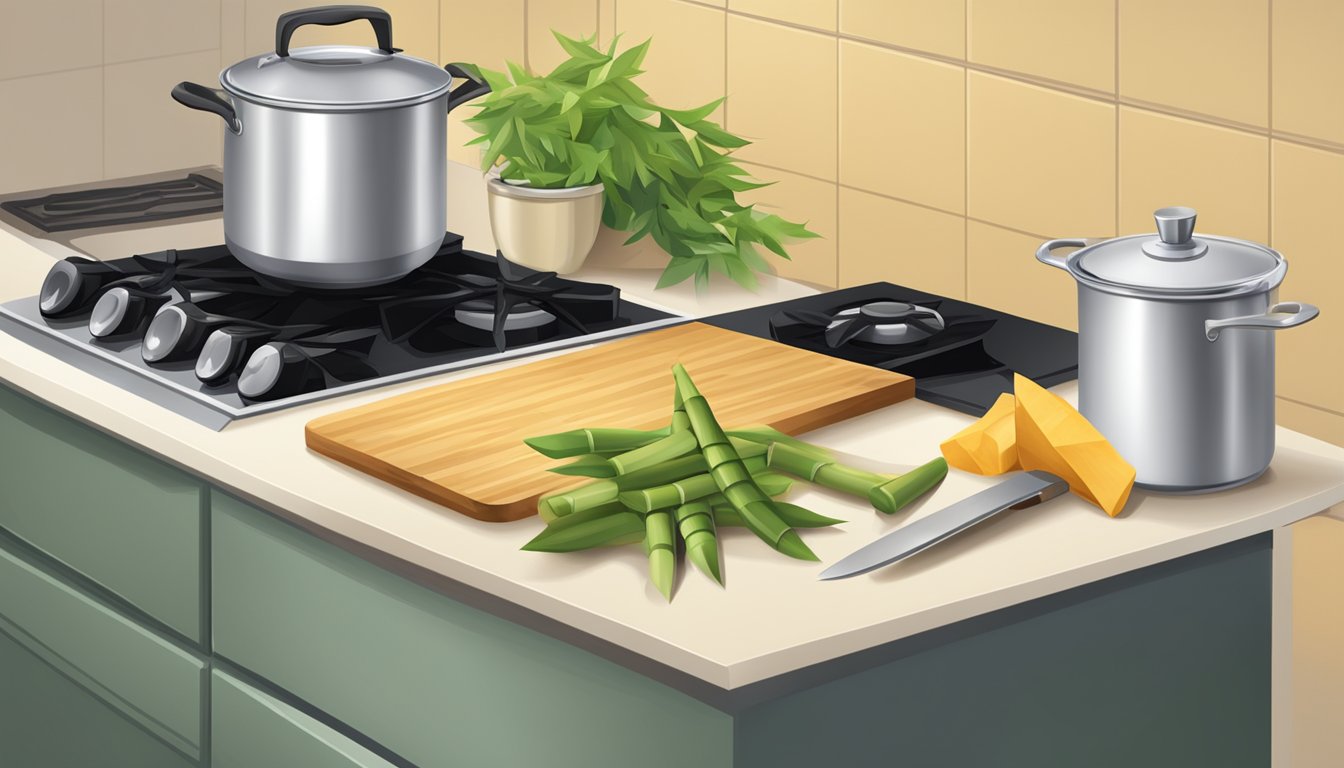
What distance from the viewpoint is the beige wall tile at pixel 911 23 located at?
7.39ft

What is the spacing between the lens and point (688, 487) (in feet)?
5.13

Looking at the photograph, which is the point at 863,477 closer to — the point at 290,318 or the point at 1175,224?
the point at 1175,224

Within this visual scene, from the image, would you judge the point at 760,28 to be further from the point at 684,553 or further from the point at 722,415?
the point at 684,553

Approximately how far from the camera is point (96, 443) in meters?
1.94

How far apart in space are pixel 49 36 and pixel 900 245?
140 cm

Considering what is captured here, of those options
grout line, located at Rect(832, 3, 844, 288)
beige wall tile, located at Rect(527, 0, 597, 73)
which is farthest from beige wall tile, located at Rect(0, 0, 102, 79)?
grout line, located at Rect(832, 3, 844, 288)

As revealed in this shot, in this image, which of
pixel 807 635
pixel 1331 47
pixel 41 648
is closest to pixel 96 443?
pixel 41 648

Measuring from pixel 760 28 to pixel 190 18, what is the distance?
1.10 m

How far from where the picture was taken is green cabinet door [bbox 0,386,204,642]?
6.06 ft

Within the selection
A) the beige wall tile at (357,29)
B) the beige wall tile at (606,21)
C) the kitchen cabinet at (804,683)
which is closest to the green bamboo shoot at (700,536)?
the kitchen cabinet at (804,683)

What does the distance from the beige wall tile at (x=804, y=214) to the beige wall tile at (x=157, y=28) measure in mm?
1073

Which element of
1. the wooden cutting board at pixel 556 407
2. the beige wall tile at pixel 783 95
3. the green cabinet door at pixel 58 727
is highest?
the beige wall tile at pixel 783 95

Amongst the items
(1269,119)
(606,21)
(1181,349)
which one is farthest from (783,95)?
(1181,349)

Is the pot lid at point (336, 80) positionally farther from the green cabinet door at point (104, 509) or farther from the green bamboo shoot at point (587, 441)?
the green bamboo shoot at point (587, 441)
